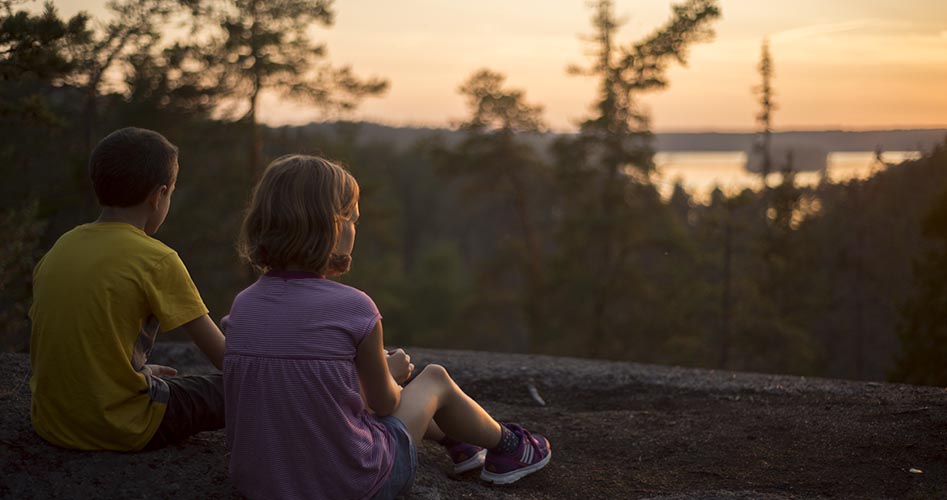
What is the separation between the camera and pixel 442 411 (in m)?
3.67

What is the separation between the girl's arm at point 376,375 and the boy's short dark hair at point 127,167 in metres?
1.01

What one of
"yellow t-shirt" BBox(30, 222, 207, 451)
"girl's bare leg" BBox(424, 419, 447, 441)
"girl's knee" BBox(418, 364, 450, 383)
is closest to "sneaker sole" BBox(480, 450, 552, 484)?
"girl's bare leg" BBox(424, 419, 447, 441)

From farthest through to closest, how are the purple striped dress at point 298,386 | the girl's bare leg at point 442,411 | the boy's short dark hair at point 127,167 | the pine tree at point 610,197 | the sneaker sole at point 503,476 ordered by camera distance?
1. the pine tree at point 610,197
2. the sneaker sole at point 503,476
3. the girl's bare leg at point 442,411
4. the boy's short dark hair at point 127,167
5. the purple striped dress at point 298,386

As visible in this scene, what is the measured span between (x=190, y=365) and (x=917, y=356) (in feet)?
56.3

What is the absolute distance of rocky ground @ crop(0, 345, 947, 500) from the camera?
11.6 ft

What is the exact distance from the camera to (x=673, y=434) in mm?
4980

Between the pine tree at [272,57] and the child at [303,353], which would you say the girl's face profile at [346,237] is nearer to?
the child at [303,353]

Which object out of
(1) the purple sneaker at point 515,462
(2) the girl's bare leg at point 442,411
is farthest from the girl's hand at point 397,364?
(1) the purple sneaker at point 515,462

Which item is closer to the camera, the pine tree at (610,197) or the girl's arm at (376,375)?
the girl's arm at (376,375)

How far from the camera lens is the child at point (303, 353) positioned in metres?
2.96

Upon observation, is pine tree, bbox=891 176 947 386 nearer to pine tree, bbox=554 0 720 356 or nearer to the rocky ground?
pine tree, bbox=554 0 720 356

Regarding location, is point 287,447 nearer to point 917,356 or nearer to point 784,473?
point 784,473

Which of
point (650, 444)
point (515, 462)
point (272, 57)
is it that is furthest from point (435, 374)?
point (272, 57)

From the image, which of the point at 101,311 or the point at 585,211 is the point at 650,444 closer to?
the point at 101,311
